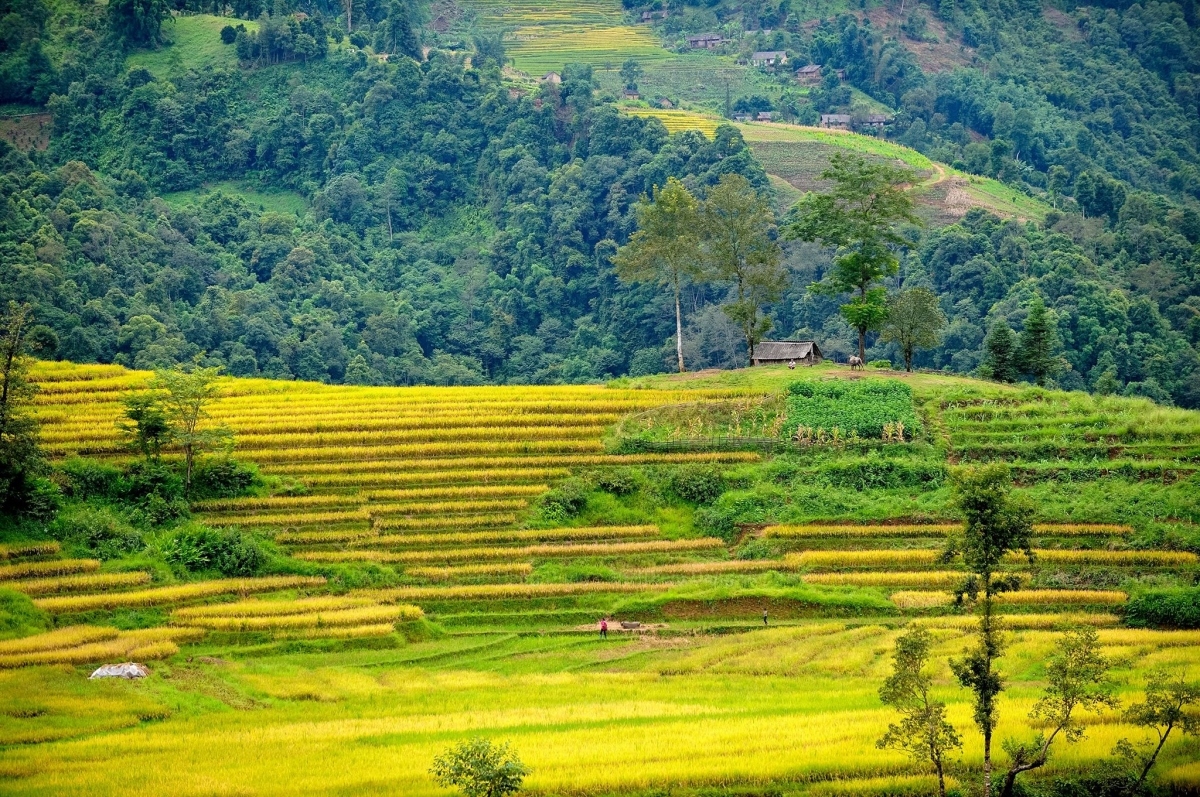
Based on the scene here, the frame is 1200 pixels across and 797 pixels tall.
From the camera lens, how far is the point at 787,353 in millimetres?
70438

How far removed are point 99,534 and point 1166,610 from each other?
36.3m

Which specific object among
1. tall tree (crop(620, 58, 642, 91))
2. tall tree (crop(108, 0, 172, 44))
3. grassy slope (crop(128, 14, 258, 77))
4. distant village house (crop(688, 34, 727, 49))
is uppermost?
tall tree (crop(108, 0, 172, 44))

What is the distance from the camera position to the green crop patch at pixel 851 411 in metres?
58.7

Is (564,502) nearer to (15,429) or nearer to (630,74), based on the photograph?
(15,429)

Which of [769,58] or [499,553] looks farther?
[769,58]

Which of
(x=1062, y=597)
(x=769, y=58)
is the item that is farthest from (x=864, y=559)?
(x=769, y=58)

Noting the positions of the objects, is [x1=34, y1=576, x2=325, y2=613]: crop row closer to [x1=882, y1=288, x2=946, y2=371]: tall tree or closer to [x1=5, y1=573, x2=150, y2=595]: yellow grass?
[x1=5, y1=573, x2=150, y2=595]: yellow grass

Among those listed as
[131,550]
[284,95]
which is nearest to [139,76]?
[284,95]

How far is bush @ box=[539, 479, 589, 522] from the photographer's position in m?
55.0

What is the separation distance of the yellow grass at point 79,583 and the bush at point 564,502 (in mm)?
14818

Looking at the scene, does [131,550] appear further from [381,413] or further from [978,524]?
[978,524]

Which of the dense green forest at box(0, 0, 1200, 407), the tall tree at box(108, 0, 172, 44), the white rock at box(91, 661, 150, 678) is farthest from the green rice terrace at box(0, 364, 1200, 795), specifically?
the tall tree at box(108, 0, 172, 44)

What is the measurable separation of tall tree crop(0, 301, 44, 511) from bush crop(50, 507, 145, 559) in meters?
1.75

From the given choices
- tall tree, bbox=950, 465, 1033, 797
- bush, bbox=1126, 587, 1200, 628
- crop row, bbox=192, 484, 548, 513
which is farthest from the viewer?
crop row, bbox=192, 484, 548, 513
